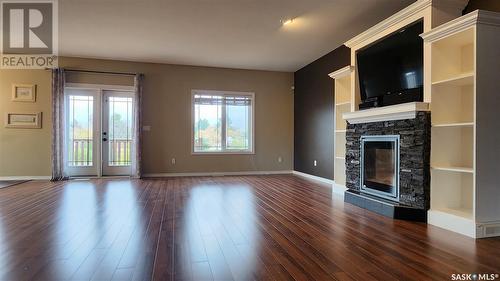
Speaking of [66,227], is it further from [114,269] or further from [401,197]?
[401,197]

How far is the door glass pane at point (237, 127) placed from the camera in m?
7.56

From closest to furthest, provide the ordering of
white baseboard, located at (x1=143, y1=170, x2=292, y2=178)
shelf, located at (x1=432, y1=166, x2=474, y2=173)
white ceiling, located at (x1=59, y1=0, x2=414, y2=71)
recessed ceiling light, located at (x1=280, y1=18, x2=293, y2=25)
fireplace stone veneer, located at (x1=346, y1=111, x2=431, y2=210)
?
shelf, located at (x1=432, y1=166, x2=474, y2=173) < fireplace stone veneer, located at (x1=346, y1=111, x2=431, y2=210) < white ceiling, located at (x1=59, y1=0, x2=414, y2=71) < recessed ceiling light, located at (x1=280, y1=18, x2=293, y2=25) < white baseboard, located at (x1=143, y1=170, x2=292, y2=178)

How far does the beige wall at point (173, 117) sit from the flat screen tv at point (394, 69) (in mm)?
3629

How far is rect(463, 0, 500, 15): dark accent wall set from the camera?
306 centimetres

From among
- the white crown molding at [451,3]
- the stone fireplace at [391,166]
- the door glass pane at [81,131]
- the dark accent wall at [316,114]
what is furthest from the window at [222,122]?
the white crown molding at [451,3]

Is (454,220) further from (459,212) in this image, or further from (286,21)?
(286,21)

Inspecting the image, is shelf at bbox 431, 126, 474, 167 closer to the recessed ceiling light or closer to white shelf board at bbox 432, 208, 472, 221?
white shelf board at bbox 432, 208, 472, 221

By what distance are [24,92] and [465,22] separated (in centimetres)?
787

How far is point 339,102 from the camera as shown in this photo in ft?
16.5

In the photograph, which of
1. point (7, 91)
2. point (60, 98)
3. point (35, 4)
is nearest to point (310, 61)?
point (35, 4)

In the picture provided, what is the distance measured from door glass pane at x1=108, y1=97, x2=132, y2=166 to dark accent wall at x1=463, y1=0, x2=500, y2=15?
257 inches

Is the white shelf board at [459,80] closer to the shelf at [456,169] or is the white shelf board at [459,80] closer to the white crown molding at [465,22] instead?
the white crown molding at [465,22]

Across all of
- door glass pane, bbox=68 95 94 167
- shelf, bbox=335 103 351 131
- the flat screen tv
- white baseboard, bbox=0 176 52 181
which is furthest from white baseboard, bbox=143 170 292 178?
the flat screen tv

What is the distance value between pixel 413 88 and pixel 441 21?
758 millimetres
